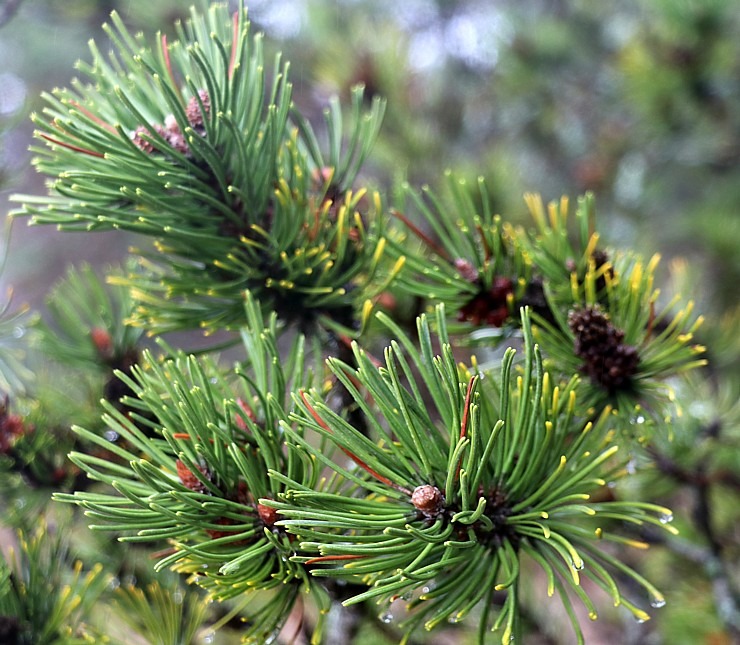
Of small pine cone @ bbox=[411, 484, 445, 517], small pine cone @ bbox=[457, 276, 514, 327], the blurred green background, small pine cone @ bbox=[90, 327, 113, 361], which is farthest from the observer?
the blurred green background

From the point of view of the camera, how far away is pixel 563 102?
1624 mm

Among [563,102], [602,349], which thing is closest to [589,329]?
[602,349]

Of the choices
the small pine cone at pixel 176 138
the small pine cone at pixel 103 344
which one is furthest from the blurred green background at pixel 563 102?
the small pine cone at pixel 176 138

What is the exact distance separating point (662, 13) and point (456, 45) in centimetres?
63

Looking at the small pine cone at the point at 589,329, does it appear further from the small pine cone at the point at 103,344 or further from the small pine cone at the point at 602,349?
the small pine cone at the point at 103,344

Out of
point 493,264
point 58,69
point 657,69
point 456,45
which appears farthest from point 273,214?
point 58,69

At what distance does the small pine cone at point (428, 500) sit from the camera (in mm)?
290

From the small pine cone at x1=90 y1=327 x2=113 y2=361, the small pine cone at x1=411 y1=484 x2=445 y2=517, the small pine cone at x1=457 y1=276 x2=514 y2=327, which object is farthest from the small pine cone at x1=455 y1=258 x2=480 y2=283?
the small pine cone at x1=90 y1=327 x2=113 y2=361

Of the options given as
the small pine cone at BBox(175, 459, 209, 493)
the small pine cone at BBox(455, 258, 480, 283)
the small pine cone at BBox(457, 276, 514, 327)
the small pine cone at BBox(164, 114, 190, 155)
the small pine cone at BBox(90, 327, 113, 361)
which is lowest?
the small pine cone at BBox(457, 276, 514, 327)

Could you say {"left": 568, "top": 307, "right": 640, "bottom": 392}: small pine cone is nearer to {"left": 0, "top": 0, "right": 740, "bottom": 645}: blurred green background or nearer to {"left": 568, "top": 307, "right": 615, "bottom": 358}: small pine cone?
{"left": 568, "top": 307, "right": 615, "bottom": 358}: small pine cone

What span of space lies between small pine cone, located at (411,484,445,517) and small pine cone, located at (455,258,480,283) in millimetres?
154

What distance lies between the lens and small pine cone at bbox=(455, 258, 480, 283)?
0.41m

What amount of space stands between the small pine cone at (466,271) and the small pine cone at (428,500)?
0.15m

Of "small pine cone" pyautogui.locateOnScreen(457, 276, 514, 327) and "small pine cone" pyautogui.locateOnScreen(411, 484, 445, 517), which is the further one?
"small pine cone" pyautogui.locateOnScreen(457, 276, 514, 327)
